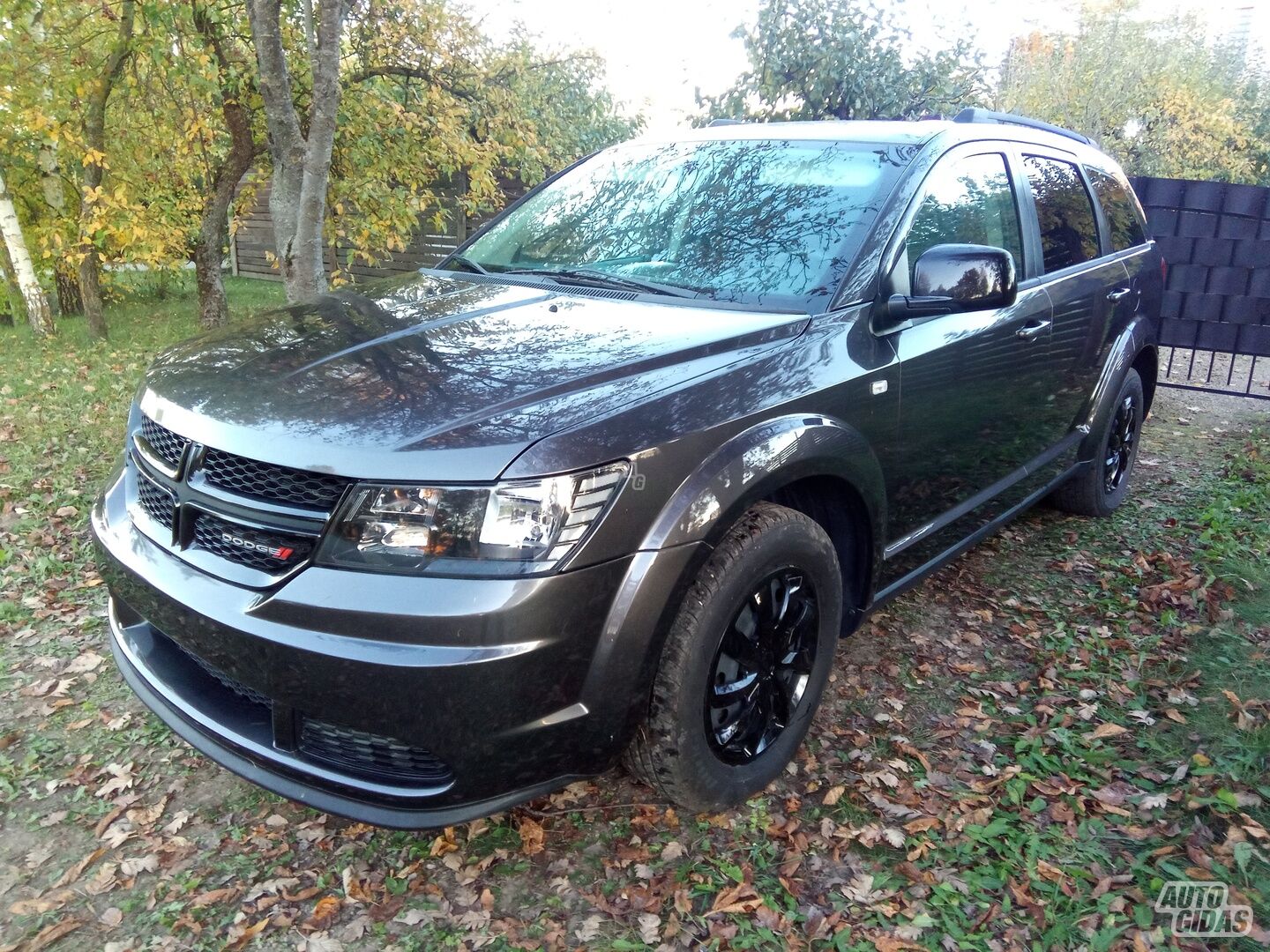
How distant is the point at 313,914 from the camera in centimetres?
233

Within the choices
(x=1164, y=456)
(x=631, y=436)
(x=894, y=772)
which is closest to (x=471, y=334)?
(x=631, y=436)

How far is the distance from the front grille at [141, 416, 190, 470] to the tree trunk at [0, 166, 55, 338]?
978 cm

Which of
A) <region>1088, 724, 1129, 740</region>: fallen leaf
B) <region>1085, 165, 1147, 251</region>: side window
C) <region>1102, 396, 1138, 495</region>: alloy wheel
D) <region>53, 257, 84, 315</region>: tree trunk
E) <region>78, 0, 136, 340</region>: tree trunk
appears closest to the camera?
<region>1088, 724, 1129, 740</region>: fallen leaf

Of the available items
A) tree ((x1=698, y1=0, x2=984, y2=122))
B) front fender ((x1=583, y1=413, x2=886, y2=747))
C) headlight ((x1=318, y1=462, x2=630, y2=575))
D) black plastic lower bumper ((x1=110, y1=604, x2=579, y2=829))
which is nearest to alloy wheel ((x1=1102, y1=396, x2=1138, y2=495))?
front fender ((x1=583, y1=413, x2=886, y2=747))

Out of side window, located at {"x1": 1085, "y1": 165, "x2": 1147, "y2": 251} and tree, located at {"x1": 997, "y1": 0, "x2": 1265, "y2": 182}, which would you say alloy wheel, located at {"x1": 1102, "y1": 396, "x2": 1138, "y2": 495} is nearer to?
side window, located at {"x1": 1085, "y1": 165, "x2": 1147, "y2": 251}

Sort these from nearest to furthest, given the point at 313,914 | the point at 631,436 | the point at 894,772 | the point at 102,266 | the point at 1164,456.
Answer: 1. the point at 631,436
2. the point at 313,914
3. the point at 894,772
4. the point at 1164,456
5. the point at 102,266

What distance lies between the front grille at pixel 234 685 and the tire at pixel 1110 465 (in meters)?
3.78

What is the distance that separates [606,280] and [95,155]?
7.39 meters

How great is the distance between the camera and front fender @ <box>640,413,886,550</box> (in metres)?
2.15

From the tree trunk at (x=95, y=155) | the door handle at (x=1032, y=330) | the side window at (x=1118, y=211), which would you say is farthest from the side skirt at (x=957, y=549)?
the tree trunk at (x=95, y=155)

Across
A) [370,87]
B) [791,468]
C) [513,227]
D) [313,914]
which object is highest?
[370,87]

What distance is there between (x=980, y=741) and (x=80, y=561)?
393cm

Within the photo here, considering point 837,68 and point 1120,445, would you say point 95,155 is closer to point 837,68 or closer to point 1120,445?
point 837,68

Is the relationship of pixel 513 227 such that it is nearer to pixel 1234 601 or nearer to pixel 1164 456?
pixel 1234 601
